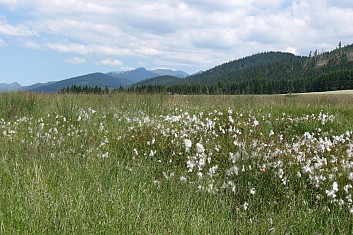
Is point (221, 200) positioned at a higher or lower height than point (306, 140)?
A: lower

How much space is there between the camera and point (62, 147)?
536cm

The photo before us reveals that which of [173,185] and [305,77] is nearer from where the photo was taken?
[173,185]

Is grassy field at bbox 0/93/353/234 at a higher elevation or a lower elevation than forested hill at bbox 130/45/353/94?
lower

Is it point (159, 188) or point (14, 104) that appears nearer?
point (159, 188)

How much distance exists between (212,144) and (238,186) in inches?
57.3

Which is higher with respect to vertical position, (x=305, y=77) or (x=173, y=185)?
(x=305, y=77)

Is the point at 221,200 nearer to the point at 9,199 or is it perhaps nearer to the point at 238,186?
the point at 238,186

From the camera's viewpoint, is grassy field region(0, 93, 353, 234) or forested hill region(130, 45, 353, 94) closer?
grassy field region(0, 93, 353, 234)

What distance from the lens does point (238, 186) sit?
13.2 ft

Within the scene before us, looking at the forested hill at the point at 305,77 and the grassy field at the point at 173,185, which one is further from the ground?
the forested hill at the point at 305,77

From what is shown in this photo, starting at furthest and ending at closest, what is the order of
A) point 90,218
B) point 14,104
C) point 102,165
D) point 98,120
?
point 14,104 < point 98,120 < point 102,165 < point 90,218

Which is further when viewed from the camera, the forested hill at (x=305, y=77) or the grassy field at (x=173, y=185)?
the forested hill at (x=305, y=77)

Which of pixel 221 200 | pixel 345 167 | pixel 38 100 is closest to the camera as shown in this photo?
pixel 221 200

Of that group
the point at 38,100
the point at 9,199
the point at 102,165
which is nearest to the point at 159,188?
the point at 102,165
